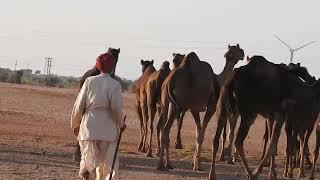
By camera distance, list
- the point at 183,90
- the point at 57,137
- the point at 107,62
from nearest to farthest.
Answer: the point at 107,62 < the point at 183,90 < the point at 57,137

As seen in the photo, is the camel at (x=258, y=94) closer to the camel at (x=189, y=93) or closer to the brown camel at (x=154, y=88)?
the camel at (x=189, y=93)

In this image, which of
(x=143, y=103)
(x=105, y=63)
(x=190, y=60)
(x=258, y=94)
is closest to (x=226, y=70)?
(x=190, y=60)

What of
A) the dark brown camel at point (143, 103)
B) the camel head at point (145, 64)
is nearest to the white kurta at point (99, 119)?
the dark brown camel at point (143, 103)

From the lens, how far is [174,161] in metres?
18.1

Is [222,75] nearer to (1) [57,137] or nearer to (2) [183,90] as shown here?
(2) [183,90]

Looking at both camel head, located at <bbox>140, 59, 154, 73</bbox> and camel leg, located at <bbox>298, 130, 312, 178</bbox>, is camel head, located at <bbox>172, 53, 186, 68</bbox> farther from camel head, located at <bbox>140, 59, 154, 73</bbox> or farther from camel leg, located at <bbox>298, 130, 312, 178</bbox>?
camel head, located at <bbox>140, 59, 154, 73</bbox>

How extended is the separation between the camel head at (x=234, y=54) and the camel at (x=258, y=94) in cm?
477

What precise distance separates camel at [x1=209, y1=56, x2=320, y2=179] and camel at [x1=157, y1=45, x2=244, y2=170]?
5.71ft

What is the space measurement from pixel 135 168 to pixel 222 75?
11.1 feet

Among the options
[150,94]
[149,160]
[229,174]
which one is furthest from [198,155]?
[150,94]

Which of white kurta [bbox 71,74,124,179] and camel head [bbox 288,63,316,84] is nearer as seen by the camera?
white kurta [bbox 71,74,124,179]

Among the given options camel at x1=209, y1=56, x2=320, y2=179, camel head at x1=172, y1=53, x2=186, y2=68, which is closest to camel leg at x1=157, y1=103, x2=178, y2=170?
camel at x1=209, y1=56, x2=320, y2=179

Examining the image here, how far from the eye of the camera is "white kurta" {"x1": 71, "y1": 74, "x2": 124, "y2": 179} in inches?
404

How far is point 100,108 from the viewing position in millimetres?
10336
